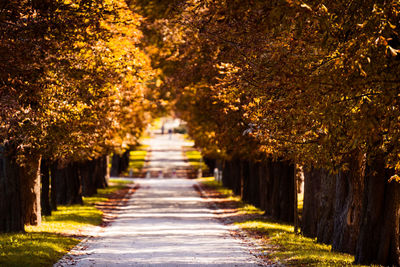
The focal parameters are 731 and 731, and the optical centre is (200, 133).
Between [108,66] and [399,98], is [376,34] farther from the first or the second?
[108,66]

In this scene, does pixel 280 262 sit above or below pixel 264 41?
below

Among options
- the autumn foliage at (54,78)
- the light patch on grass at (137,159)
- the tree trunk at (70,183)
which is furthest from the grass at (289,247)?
the light patch on grass at (137,159)

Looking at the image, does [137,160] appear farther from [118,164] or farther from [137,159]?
[118,164]

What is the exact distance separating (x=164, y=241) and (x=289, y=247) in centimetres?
347

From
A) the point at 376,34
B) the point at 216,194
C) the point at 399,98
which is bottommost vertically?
the point at 216,194

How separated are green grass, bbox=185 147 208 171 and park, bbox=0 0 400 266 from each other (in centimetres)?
4313

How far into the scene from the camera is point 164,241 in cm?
1998

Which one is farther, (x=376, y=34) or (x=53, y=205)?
(x=53, y=205)

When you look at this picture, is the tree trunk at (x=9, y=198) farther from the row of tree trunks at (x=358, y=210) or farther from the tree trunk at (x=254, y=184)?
the tree trunk at (x=254, y=184)

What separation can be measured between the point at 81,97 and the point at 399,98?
971cm

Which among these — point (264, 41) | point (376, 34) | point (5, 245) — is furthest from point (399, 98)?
point (5, 245)

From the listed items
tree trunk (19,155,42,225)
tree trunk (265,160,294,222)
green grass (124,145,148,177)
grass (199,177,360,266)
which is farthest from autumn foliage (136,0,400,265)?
green grass (124,145,148,177)

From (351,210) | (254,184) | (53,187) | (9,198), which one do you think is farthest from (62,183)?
(351,210)

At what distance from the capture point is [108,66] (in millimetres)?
17641
